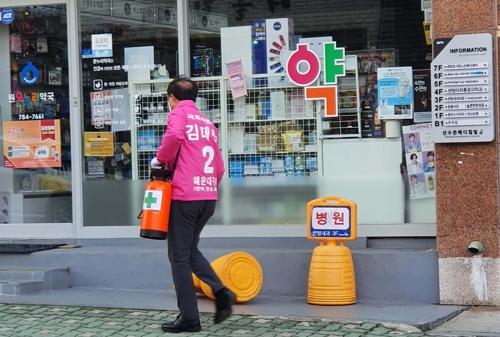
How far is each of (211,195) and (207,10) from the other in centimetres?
309

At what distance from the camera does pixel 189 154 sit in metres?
6.38

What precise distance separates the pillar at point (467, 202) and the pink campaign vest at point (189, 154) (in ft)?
6.94

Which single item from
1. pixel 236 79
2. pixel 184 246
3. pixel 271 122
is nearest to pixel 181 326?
pixel 184 246

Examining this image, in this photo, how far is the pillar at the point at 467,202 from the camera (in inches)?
288

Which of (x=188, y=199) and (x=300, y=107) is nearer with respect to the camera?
(x=188, y=199)

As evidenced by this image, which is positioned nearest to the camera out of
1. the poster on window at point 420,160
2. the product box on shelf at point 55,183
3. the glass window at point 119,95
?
the poster on window at point 420,160

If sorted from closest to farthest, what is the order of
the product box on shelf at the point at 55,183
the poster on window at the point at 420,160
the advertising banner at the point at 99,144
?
the poster on window at the point at 420,160
the advertising banner at the point at 99,144
the product box on shelf at the point at 55,183

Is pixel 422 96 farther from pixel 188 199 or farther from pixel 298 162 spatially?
pixel 188 199

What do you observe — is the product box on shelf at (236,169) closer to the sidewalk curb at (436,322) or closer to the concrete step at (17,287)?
the concrete step at (17,287)

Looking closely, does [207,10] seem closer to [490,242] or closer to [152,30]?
[152,30]

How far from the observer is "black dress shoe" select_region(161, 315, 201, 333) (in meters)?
6.40

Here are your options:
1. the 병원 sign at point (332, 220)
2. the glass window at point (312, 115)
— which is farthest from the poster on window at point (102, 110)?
the 병원 sign at point (332, 220)

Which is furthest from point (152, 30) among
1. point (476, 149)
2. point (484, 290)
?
point (484, 290)

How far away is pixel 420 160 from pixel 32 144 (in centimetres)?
410
